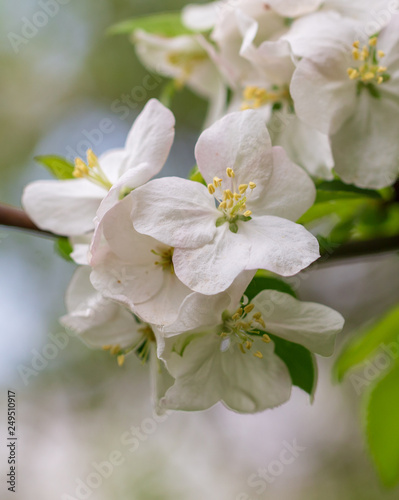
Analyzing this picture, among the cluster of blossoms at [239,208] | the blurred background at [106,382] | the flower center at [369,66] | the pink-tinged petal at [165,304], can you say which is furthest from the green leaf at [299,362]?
the blurred background at [106,382]

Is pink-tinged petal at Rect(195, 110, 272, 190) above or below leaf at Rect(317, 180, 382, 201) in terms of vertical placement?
above

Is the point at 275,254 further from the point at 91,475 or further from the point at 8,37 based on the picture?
the point at 91,475

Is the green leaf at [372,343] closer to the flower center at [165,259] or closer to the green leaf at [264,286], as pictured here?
the green leaf at [264,286]

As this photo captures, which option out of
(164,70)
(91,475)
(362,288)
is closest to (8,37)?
(164,70)

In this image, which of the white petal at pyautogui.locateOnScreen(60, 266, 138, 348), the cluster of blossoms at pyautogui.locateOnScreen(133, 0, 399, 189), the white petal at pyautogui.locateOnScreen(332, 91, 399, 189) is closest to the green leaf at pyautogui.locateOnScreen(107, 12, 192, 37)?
the cluster of blossoms at pyautogui.locateOnScreen(133, 0, 399, 189)

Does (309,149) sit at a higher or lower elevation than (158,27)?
lower

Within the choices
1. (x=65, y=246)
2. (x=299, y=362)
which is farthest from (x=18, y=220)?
(x=299, y=362)

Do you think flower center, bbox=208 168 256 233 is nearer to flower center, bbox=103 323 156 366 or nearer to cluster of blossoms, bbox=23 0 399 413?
cluster of blossoms, bbox=23 0 399 413

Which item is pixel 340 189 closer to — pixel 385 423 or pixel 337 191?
pixel 337 191

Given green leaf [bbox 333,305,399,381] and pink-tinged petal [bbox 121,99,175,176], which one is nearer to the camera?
pink-tinged petal [bbox 121,99,175,176]
